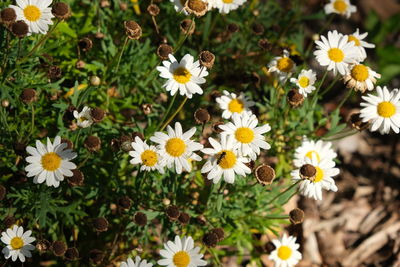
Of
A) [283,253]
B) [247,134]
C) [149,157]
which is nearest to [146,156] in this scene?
[149,157]

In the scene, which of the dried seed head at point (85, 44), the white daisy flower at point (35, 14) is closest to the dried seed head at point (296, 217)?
the dried seed head at point (85, 44)

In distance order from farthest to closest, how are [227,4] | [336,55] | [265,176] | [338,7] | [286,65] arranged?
[338,7] < [227,4] < [286,65] < [336,55] < [265,176]

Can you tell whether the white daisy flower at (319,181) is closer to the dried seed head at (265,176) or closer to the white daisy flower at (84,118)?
the dried seed head at (265,176)

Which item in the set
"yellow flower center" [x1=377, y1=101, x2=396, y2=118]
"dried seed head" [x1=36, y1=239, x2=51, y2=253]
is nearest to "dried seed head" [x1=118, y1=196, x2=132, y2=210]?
"dried seed head" [x1=36, y1=239, x2=51, y2=253]

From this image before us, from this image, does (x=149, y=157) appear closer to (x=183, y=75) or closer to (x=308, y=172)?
(x=183, y=75)

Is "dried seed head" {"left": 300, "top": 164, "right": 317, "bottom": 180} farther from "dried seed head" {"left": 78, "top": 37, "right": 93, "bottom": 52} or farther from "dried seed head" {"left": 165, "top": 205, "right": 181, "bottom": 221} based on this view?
"dried seed head" {"left": 78, "top": 37, "right": 93, "bottom": 52}
